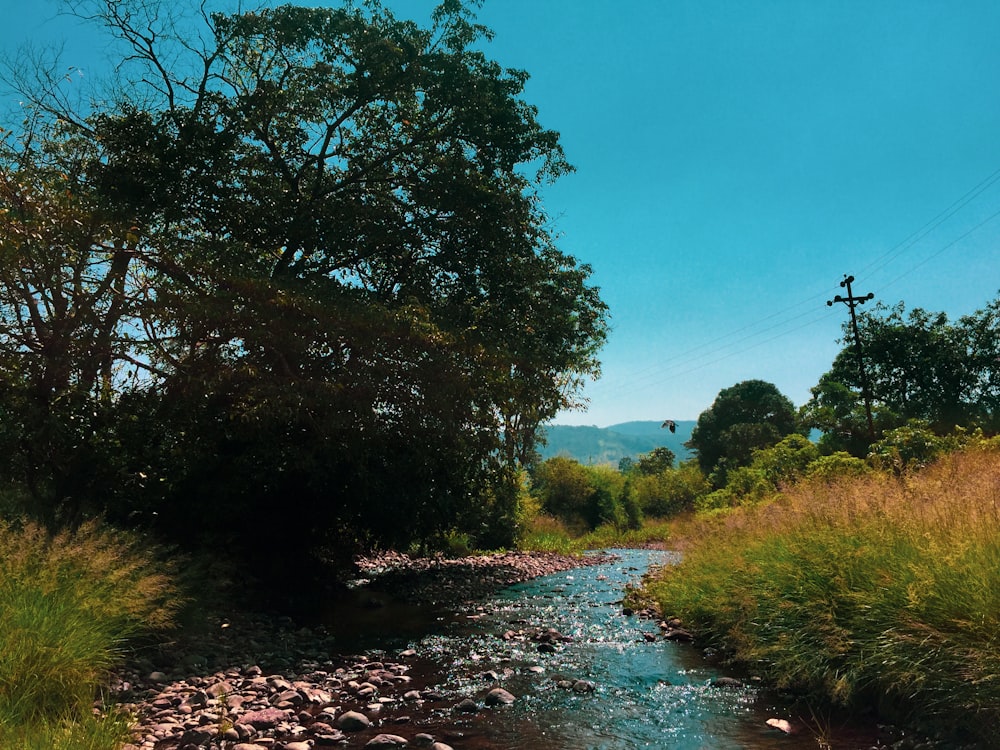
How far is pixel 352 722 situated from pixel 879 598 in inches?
203

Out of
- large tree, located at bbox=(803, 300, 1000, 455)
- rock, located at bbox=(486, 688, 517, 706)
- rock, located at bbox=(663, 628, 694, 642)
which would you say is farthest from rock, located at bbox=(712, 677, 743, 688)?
large tree, located at bbox=(803, 300, 1000, 455)

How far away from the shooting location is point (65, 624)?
5.48 meters

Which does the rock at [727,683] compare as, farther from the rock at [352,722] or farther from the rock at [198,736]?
the rock at [198,736]

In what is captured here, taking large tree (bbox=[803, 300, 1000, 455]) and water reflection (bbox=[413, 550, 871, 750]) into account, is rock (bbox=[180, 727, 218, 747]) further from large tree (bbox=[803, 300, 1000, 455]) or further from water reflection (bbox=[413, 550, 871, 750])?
large tree (bbox=[803, 300, 1000, 455])

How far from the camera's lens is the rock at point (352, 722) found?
Result: 19.2ft

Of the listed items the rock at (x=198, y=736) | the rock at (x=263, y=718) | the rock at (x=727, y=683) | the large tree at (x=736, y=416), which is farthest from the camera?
the large tree at (x=736, y=416)

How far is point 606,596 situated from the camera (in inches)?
550

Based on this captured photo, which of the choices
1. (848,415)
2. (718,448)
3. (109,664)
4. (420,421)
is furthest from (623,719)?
(718,448)

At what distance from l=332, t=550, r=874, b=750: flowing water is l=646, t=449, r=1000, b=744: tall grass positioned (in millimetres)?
527

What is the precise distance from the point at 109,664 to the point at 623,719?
500 centimetres

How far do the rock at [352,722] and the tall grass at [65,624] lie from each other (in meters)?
1.87

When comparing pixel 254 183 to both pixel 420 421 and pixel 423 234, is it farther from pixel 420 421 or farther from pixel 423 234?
pixel 420 421

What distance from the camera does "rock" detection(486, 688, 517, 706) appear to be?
659 cm

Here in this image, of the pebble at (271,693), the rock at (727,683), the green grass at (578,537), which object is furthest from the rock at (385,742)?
the green grass at (578,537)
